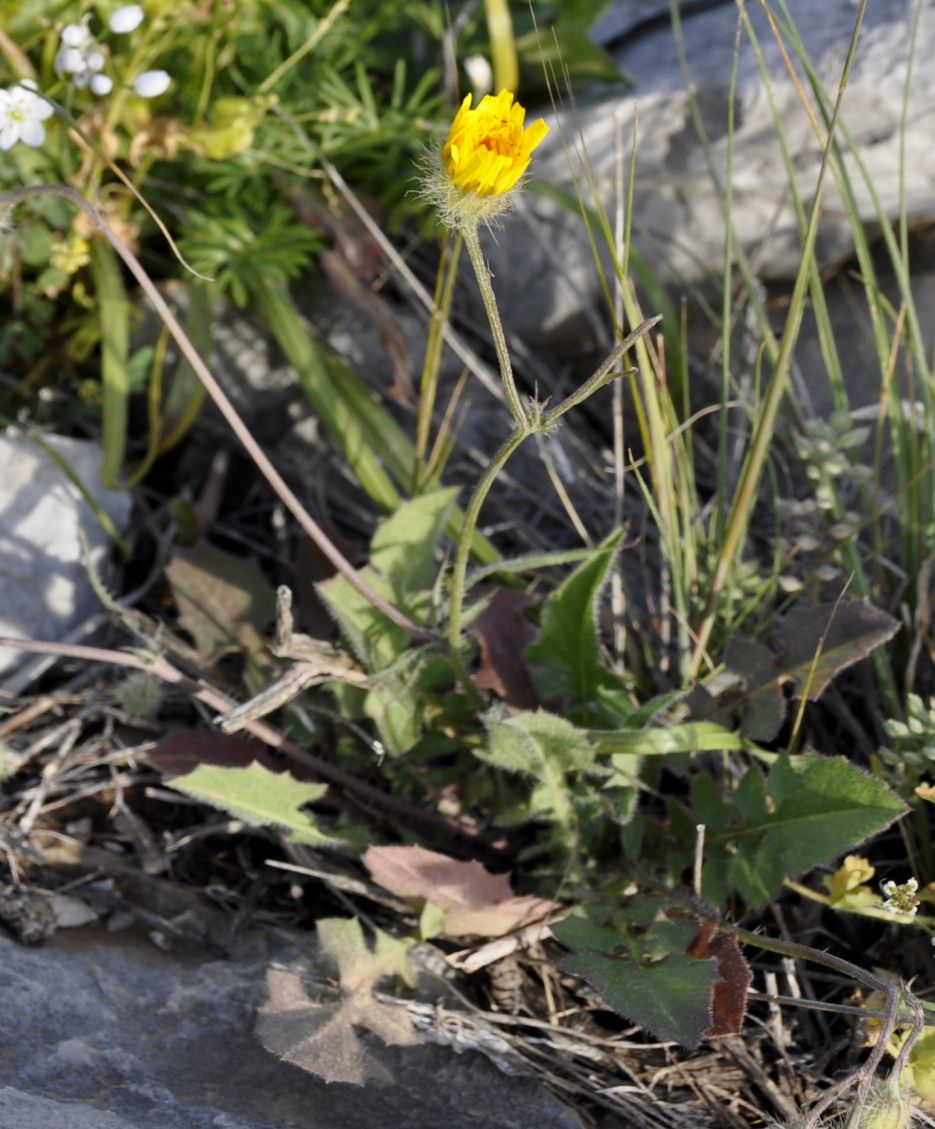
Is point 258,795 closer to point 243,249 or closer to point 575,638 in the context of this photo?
point 575,638

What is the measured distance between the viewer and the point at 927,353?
225cm

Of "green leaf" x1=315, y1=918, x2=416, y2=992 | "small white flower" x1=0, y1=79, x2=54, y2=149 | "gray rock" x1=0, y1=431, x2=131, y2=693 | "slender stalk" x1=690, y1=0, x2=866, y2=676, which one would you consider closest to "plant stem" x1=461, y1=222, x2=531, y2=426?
"slender stalk" x1=690, y1=0, x2=866, y2=676

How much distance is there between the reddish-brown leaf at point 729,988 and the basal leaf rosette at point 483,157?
0.91 m

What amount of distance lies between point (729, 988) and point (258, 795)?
651 mm

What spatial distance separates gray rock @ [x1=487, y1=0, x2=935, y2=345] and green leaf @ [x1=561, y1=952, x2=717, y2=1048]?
1.36 meters

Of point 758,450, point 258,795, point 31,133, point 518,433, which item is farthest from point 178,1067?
point 31,133

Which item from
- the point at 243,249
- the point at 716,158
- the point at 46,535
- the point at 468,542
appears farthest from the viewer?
the point at 716,158

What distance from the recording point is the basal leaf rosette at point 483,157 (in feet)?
3.51

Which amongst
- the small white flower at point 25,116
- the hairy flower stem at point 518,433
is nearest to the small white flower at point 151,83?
the small white flower at point 25,116

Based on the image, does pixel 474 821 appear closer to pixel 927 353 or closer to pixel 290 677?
pixel 290 677

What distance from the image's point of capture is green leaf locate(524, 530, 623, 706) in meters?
1.66

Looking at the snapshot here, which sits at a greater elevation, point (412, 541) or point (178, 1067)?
point (412, 541)

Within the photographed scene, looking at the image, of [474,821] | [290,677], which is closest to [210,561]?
[290,677]

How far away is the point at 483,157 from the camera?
1.08m
